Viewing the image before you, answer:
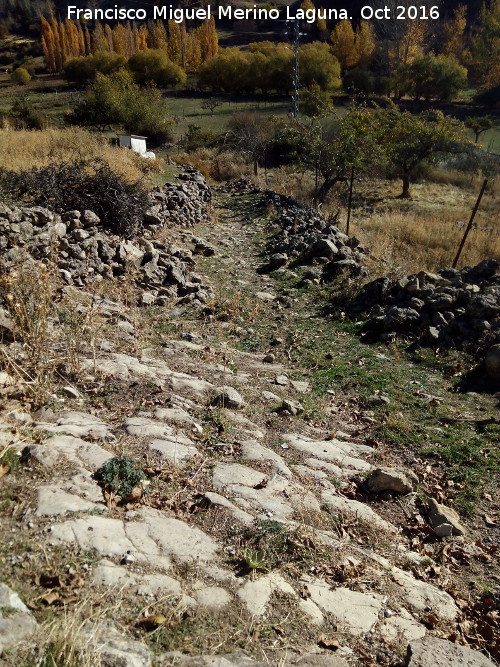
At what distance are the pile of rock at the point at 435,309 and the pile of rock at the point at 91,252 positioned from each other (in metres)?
2.88

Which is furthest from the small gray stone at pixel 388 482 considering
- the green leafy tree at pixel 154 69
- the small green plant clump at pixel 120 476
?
the green leafy tree at pixel 154 69

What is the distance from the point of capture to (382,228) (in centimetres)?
1591

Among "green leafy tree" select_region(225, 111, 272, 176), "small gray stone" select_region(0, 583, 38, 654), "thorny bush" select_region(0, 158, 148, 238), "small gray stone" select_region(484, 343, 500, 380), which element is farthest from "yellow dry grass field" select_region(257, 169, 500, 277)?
"small gray stone" select_region(0, 583, 38, 654)

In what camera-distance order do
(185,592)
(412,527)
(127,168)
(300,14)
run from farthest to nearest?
(300,14)
(127,168)
(412,527)
(185,592)

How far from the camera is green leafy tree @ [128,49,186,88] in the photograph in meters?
52.0

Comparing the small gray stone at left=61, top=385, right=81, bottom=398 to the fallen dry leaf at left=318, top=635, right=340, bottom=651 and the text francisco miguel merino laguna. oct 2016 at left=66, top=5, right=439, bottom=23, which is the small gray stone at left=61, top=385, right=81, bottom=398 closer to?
the fallen dry leaf at left=318, top=635, right=340, bottom=651

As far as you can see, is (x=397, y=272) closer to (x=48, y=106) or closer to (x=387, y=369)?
(x=387, y=369)

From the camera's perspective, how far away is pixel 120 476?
317 centimetres

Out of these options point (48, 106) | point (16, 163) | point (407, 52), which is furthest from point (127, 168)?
point (407, 52)

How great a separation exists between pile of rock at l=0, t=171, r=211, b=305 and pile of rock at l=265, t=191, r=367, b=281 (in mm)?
2301

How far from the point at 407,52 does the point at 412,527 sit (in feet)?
215

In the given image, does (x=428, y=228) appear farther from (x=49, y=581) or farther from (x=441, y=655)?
(x=49, y=581)

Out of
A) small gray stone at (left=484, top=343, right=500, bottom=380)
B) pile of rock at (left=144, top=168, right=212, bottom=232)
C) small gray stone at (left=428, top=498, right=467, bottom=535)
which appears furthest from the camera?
pile of rock at (left=144, top=168, right=212, bottom=232)

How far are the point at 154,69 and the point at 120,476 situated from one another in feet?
190
